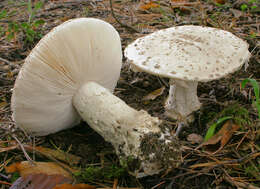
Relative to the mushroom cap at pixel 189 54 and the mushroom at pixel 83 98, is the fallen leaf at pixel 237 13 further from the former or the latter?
the mushroom at pixel 83 98

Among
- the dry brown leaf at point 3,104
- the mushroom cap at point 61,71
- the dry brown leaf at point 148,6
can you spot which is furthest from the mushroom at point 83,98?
the dry brown leaf at point 148,6

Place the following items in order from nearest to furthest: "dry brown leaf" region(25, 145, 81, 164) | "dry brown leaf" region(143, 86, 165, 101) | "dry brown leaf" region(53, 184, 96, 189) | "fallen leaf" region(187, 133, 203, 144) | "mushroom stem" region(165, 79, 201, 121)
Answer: "dry brown leaf" region(53, 184, 96, 189) → "dry brown leaf" region(25, 145, 81, 164) → "fallen leaf" region(187, 133, 203, 144) → "mushroom stem" region(165, 79, 201, 121) → "dry brown leaf" region(143, 86, 165, 101)

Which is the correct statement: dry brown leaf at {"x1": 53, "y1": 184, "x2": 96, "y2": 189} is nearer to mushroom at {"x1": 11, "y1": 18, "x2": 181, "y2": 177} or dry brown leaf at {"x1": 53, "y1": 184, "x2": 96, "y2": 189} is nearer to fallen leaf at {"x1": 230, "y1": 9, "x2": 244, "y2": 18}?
mushroom at {"x1": 11, "y1": 18, "x2": 181, "y2": 177}

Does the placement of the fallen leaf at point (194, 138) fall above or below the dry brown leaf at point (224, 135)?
below

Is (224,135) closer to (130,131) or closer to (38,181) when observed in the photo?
(130,131)

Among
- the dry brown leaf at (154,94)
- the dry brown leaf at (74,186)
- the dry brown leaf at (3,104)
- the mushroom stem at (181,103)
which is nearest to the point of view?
the dry brown leaf at (74,186)

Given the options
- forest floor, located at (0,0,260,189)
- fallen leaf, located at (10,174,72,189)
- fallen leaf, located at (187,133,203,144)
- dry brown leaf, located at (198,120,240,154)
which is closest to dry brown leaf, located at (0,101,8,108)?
forest floor, located at (0,0,260,189)

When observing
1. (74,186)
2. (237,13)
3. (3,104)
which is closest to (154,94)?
(74,186)
